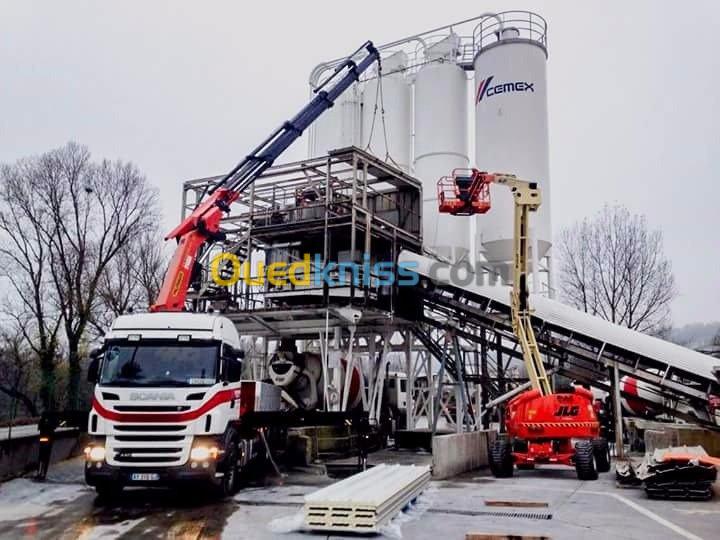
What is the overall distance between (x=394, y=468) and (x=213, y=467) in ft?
A: 11.8

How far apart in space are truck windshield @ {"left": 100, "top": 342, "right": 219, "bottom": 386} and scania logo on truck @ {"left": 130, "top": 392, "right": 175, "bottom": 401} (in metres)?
0.22

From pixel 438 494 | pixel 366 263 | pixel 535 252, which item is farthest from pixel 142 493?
pixel 535 252

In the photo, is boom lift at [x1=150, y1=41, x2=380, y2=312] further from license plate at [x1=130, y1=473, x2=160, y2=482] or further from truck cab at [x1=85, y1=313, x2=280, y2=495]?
license plate at [x1=130, y1=473, x2=160, y2=482]

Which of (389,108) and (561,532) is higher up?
(389,108)

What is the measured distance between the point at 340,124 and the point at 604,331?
16546 millimetres

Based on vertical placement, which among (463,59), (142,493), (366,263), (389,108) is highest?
(463,59)

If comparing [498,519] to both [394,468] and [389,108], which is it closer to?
[394,468]

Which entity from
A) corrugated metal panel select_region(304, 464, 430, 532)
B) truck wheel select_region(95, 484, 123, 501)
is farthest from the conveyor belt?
truck wheel select_region(95, 484, 123, 501)

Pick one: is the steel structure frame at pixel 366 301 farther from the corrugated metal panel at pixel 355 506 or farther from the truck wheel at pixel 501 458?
the corrugated metal panel at pixel 355 506

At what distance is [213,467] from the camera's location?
38.0 feet

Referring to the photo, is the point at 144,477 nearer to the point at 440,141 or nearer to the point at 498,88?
the point at 498,88

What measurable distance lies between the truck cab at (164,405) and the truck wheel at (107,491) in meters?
0.04

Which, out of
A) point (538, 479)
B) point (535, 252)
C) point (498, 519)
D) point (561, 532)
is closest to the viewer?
point (561, 532)

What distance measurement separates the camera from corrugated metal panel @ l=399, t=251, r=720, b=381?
18.9 m
